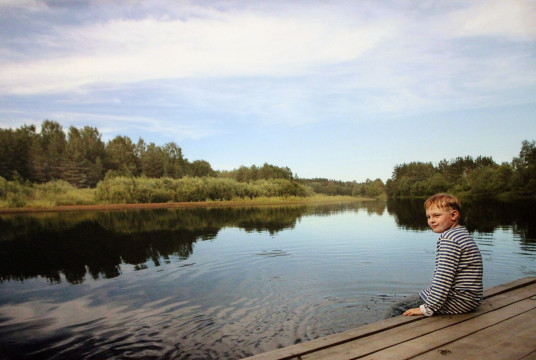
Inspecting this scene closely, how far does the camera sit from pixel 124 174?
56688 mm

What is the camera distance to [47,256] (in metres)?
11.8

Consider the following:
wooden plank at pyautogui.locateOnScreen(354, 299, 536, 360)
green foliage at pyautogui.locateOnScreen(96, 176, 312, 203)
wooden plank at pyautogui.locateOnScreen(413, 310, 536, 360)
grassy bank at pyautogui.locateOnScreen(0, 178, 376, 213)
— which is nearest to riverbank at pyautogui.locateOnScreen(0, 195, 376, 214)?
grassy bank at pyautogui.locateOnScreen(0, 178, 376, 213)

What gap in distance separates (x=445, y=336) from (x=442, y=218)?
3.49 ft

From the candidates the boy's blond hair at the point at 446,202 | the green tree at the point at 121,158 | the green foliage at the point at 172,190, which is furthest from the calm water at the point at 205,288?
the green tree at the point at 121,158

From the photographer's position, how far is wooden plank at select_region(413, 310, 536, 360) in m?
2.52

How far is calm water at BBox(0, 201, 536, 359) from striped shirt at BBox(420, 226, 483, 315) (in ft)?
6.59

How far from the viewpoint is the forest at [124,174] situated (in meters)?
44.3

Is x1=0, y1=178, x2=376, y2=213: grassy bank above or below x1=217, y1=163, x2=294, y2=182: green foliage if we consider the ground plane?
below

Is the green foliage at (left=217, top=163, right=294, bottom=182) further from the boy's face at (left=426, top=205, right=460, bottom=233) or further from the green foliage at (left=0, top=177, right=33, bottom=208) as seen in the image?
the boy's face at (left=426, top=205, right=460, bottom=233)

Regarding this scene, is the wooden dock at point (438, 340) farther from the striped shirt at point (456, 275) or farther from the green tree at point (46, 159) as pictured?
the green tree at point (46, 159)

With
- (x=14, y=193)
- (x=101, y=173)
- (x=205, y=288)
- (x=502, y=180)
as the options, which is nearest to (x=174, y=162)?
(x=101, y=173)

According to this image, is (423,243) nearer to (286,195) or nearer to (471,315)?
(471,315)

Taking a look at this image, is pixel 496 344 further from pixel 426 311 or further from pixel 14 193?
pixel 14 193

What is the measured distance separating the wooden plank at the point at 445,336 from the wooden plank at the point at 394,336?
1.9 inches
